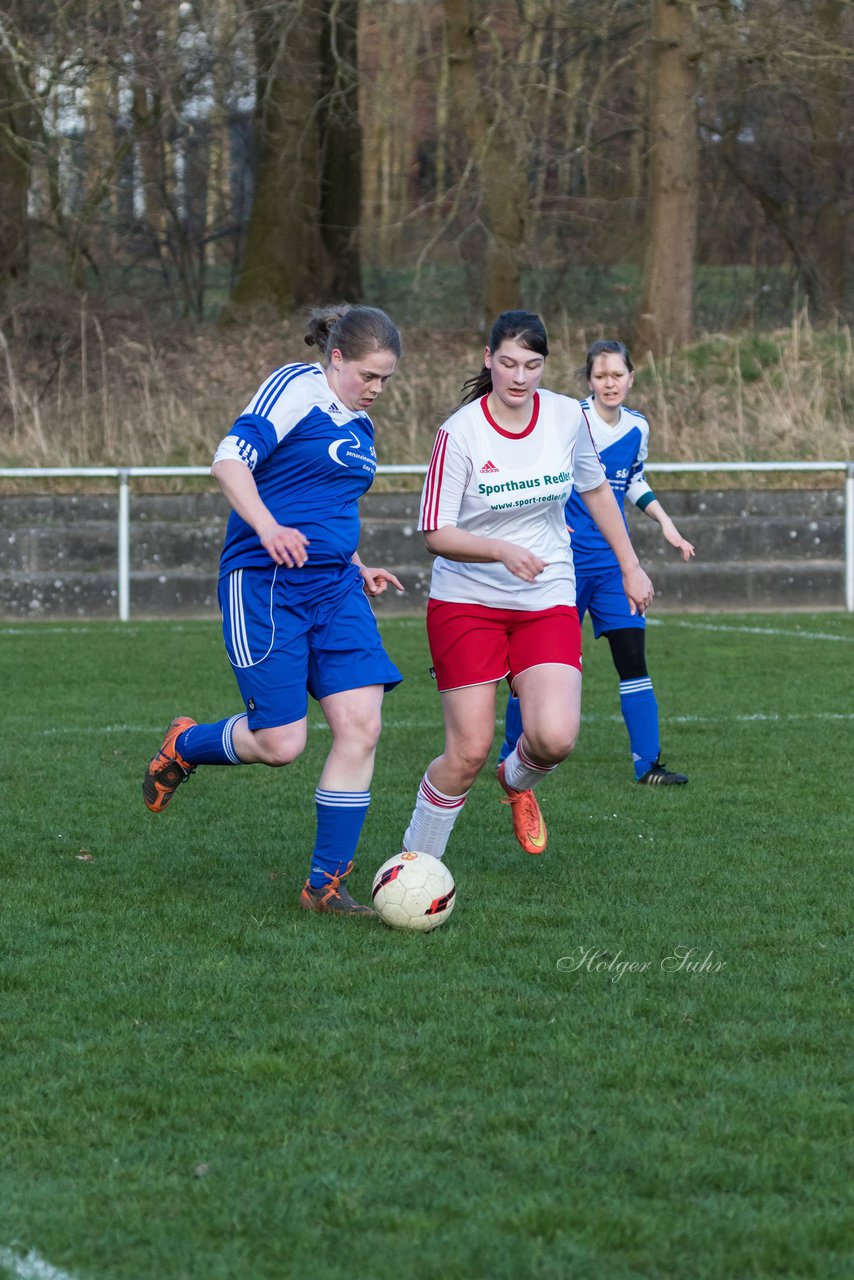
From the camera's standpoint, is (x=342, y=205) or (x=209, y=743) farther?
(x=342, y=205)

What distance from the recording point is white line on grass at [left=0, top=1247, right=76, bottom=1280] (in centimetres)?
268

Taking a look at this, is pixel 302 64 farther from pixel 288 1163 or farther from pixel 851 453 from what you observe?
pixel 288 1163

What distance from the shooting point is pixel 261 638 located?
5.14 m

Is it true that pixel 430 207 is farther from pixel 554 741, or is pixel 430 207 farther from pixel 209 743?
pixel 554 741

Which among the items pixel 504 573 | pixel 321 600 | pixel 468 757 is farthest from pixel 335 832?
pixel 504 573

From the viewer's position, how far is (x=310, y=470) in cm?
514

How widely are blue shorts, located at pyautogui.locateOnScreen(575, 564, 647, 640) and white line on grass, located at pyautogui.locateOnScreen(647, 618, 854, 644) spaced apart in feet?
19.0

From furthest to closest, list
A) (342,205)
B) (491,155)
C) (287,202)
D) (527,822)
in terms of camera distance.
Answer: (342,205)
(287,202)
(491,155)
(527,822)

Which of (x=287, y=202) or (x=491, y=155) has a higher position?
(x=491, y=155)

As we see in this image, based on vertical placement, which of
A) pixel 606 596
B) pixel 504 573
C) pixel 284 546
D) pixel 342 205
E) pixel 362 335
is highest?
pixel 342 205

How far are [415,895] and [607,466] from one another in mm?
3454

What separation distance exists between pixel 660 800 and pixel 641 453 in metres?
1.75

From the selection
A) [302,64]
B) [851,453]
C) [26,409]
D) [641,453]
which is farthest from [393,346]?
[302,64]

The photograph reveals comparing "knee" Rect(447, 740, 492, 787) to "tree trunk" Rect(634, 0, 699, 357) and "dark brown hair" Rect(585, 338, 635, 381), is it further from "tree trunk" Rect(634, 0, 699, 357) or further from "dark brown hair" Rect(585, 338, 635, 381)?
"tree trunk" Rect(634, 0, 699, 357)
